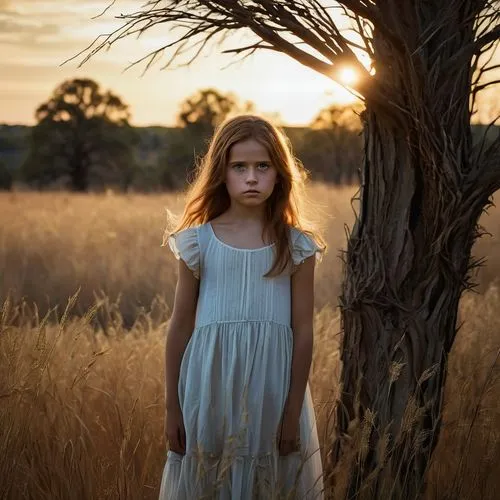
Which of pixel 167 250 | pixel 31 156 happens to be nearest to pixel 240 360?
pixel 167 250

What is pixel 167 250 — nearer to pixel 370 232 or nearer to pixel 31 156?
pixel 370 232

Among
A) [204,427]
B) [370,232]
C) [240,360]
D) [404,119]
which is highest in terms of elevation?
[404,119]

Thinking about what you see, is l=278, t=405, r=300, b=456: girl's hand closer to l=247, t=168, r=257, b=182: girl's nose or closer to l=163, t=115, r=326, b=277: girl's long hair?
l=163, t=115, r=326, b=277: girl's long hair

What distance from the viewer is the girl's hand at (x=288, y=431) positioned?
7.82 ft

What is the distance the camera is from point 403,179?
2.72 m

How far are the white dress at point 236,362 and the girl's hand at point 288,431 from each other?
2 centimetres

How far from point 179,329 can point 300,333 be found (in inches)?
14.4

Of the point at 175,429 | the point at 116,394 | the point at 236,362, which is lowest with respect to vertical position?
the point at 116,394

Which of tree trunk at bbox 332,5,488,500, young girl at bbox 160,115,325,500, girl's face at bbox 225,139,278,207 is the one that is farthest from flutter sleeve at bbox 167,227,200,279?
tree trunk at bbox 332,5,488,500

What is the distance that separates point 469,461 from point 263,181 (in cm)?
137

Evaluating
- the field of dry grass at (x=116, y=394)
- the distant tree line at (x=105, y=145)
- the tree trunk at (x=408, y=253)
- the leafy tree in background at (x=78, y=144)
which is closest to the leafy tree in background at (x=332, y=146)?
the distant tree line at (x=105, y=145)

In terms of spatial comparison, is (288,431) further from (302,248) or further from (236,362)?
(302,248)

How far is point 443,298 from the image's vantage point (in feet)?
9.09

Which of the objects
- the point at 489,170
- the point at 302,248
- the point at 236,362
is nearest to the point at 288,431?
the point at 236,362
